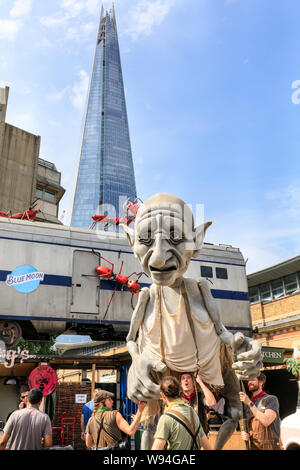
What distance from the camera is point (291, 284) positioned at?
63.5 ft

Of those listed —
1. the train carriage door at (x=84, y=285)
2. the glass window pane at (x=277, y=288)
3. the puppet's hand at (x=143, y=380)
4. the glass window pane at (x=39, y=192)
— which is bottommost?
the puppet's hand at (x=143, y=380)

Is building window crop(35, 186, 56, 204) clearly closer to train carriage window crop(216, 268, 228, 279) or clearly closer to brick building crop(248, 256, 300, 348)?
brick building crop(248, 256, 300, 348)

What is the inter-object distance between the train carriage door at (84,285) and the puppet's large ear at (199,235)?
24.2 ft

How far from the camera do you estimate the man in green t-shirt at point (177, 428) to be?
8.23 ft

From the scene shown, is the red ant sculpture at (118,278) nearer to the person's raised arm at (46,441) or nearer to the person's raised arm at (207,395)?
the person's raised arm at (46,441)

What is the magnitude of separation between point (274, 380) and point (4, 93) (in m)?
26.5

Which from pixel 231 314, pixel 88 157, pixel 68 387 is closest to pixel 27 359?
pixel 68 387

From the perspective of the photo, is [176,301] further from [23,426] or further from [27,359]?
[27,359]

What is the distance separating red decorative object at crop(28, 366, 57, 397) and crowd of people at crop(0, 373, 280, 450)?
4948mm

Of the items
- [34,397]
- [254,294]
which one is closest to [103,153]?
[254,294]

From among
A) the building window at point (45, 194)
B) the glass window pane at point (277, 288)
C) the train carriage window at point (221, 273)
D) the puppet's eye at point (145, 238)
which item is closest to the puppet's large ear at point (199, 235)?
the puppet's eye at point (145, 238)

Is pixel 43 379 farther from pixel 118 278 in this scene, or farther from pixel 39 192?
pixel 39 192

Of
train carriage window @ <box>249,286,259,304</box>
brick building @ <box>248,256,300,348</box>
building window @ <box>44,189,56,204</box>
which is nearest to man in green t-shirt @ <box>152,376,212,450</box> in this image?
brick building @ <box>248,256,300,348</box>

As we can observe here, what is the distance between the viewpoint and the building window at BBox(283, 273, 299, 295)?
62.5 feet
